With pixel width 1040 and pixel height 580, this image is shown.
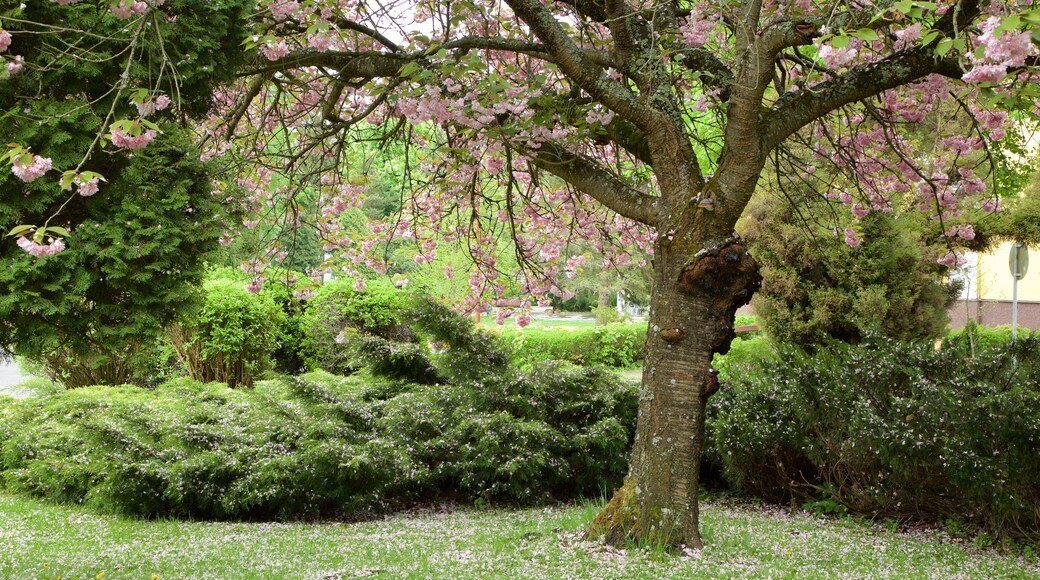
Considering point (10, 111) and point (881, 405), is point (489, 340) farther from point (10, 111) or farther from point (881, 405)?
point (10, 111)

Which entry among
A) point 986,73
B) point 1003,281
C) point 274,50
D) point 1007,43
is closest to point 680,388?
point 986,73

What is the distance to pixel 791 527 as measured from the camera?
5324 millimetres

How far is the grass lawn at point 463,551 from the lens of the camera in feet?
13.3

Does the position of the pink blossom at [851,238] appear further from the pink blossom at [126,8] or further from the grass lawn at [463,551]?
the pink blossom at [126,8]

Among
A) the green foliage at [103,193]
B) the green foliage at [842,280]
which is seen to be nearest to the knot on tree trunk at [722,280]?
the green foliage at [103,193]

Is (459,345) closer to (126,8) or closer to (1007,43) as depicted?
(126,8)

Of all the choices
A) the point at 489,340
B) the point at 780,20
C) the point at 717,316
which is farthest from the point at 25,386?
the point at 780,20

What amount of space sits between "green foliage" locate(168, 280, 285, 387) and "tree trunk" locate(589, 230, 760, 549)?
7971 millimetres

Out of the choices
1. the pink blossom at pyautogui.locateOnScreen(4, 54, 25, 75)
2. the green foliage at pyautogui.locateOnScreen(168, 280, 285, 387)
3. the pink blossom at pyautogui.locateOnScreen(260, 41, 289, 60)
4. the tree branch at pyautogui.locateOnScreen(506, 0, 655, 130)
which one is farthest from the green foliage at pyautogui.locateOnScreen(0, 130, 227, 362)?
the green foliage at pyautogui.locateOnScreen(168, 280, 285, 387)

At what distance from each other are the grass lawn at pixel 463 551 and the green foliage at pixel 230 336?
17.5 ft

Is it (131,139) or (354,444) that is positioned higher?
(131,139)

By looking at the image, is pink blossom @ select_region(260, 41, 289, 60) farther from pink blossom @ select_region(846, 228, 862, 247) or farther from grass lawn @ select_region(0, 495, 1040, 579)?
pink blossom @ select_region(846, 228, 862, 247)

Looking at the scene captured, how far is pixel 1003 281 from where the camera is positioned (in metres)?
24.6

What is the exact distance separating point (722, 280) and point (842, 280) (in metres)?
7.20
